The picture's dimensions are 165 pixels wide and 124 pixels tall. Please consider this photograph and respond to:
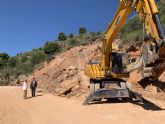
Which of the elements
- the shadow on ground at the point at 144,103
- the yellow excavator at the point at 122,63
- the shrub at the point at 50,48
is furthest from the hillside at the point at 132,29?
the shrub at the point at 50,48

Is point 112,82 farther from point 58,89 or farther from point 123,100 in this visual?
point 58,89

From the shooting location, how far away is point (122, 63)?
19828 mm

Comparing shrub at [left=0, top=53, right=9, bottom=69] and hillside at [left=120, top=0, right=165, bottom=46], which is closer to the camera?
hillside at [left=120, top=0, right=165, bottom=46]

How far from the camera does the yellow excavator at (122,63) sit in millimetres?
14164

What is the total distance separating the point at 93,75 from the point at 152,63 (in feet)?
21.4

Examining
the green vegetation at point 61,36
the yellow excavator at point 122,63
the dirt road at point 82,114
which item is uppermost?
the green vegetation at point 61,36

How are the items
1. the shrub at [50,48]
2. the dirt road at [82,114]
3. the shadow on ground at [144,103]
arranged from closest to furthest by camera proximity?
the dirt road at [82,114] < the shadow on ground at [144,103] < the shrub at [50,48]

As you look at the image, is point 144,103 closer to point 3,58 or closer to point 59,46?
point 59,46

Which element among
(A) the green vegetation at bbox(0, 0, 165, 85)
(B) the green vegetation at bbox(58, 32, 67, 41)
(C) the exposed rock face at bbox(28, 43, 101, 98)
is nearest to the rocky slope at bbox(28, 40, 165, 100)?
(C) the exposed rock face at bbox(28, 43, 101, 98)

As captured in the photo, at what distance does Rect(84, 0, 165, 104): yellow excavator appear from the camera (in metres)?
14.2

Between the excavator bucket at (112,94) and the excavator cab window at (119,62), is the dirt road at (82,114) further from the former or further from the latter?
the excavator cab window at (119,62)

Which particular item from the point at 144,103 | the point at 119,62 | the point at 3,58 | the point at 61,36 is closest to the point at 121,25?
the point at 119,62

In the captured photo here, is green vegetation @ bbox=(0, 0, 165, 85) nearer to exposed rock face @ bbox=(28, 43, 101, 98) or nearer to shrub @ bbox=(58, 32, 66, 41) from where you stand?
shrub @ bbox=(58, 32, 66, 41)

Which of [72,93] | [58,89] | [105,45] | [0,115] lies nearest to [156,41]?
[105,45]
